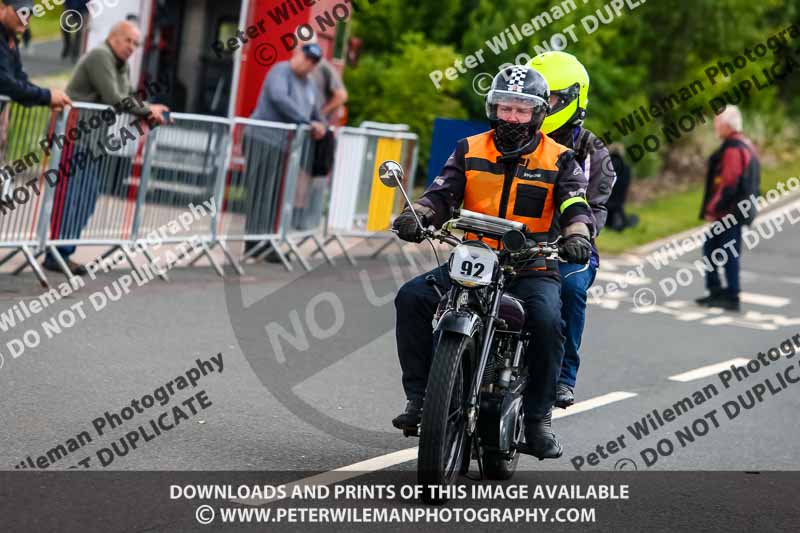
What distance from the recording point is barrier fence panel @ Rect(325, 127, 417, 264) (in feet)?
48.3

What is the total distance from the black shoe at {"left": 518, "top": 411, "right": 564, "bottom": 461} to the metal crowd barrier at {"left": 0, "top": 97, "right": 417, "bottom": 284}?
509 centimetres

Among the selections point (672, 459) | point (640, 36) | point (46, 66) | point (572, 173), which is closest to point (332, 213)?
point (672, 459)

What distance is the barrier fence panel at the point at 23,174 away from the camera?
10.1 m

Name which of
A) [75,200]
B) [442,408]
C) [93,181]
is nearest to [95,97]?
[93,181]

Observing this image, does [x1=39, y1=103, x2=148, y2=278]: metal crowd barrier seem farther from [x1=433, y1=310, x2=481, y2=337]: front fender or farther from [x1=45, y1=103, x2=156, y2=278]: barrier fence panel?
[x1=433, y1=310, x2=481, y2=337]: front fender

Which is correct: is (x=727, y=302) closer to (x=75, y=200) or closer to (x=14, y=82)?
(x=75, y=200)

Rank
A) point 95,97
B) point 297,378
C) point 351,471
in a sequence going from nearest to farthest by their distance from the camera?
1. point 351,471
2. point 297,378
3. point 95,97

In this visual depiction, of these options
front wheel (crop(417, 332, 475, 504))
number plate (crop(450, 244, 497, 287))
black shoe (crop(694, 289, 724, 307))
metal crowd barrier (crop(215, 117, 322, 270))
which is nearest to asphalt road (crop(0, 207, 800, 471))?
metal crowd barrier (crop(215, 117, 322, 270))

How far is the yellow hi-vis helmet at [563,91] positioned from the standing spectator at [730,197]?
769 cm

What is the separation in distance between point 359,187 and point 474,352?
9.13 metres

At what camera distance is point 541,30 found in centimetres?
2198

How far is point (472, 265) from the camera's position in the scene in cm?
584

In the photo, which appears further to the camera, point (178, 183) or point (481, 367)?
point (178, 183)

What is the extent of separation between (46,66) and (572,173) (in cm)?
3309
